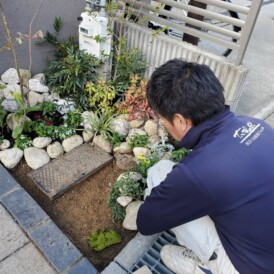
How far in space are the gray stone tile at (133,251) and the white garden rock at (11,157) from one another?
54.4 inches

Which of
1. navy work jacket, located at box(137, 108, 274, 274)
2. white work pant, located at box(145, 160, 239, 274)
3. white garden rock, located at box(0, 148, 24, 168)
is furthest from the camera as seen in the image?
white garden rock, located at box(0, 148, 24, 168)

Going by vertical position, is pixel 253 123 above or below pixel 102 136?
above

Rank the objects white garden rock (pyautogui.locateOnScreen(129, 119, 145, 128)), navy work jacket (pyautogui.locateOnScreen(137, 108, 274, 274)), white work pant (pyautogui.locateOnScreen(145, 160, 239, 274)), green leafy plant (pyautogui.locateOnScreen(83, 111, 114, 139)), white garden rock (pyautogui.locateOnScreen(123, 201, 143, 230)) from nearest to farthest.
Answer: navy work jacket (pyautogui.locateOnScreen(137, 108, 274, 274)), white work pant (pyautogui.locateOnScreen(145, 160, 239, 274)), white garden rock (pyautogui.locateOnScreen(123, 201, 143, 230)), green leafy plant (pyautogui.locateOnScreen(83, 111, 114, 139)), white garden rock (pyautogui.locateOnScreen(129, 119, 145, 128))

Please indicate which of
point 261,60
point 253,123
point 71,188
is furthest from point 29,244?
point 261,60

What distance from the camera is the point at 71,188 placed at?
9.41 feet

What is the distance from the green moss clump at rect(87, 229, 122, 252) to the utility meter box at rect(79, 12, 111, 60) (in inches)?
81.6

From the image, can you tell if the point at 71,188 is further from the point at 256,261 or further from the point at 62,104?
the point at 256,261

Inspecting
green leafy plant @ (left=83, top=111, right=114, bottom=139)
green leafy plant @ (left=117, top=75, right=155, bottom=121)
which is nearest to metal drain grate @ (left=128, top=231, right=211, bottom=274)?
green leafy plant @ (left=83, top=111, right=114, bottom=139)

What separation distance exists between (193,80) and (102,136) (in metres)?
1.76

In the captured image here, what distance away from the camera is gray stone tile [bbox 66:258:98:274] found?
2.18 meters

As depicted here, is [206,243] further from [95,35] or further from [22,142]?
[95,35]

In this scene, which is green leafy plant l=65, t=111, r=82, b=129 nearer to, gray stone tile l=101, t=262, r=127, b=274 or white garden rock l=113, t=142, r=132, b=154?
white garden rock l=113, t=142, r=132, b=154

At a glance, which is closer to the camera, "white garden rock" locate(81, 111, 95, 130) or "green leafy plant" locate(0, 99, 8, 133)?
"green leafy plant" locate(0, 99, 8, 133)

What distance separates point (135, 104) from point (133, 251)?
5.59 ft
